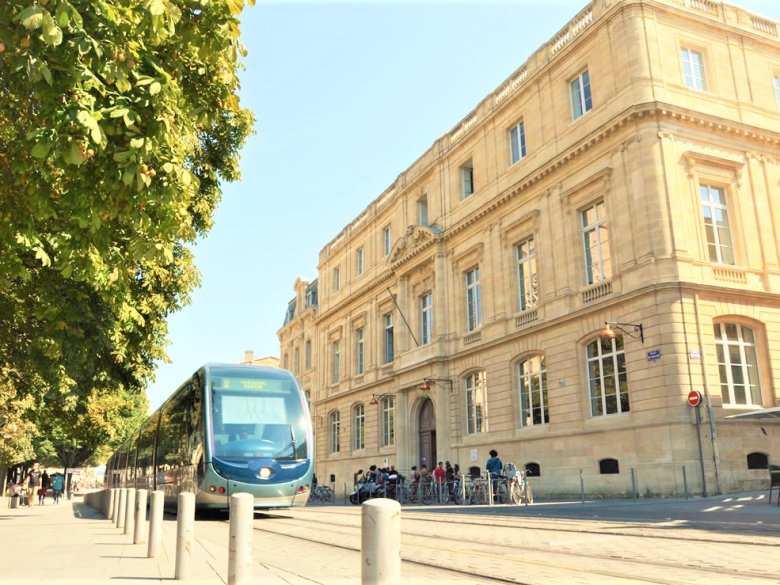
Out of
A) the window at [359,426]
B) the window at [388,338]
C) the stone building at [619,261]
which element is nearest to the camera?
the stone building at [619,261]

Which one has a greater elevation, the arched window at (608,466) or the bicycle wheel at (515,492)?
the arched window at (608,466)

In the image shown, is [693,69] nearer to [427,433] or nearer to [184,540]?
[427,433]

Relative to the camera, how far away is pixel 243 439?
14.9m

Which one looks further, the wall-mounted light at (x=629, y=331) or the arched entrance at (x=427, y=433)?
the arched entrance at (x=427, y=433)

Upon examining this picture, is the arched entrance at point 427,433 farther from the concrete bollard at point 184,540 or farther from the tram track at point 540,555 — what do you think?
the concrete bollard at point 184,540

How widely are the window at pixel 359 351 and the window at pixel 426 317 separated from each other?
8.63 metres

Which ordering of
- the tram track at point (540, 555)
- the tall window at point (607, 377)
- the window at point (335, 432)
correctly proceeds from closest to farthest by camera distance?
the tram track at point (540, 555)
the tall window at point (607, 377)
the window at point (335, 432)

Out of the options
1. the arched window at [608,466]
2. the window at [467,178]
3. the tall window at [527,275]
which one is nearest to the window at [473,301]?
the tall window at [527,275]

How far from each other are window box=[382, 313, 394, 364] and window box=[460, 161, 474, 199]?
371 inches

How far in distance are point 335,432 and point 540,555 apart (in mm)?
A: 38188

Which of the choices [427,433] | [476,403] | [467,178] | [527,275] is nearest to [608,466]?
[527,275]

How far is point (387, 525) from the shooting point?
3.17 meters

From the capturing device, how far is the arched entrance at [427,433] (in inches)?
1277

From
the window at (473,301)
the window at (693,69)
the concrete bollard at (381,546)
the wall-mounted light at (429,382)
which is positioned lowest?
the concrete bollard at (381,546)
